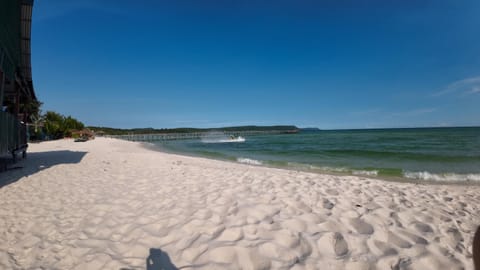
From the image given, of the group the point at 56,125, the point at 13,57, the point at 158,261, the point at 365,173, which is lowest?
the point at 365,173

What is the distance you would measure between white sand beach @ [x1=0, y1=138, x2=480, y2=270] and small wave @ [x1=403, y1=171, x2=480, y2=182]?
12.7 ft

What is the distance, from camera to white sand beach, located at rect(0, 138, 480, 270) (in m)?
2.09

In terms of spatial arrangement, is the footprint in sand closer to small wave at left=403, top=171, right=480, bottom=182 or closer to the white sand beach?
the white sand beach

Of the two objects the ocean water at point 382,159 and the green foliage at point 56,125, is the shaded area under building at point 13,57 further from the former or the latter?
the green foliage at point 56,125

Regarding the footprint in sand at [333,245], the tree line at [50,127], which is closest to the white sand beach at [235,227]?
the footprint in sand at [333,245]

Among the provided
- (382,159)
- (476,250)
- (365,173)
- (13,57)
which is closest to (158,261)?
(476,250)

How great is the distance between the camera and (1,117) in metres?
5.47

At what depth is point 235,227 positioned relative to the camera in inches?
105

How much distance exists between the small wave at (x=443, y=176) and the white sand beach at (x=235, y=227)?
3.86 metres

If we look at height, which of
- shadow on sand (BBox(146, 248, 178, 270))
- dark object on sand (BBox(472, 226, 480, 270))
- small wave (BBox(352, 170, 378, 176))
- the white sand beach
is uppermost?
dark object on sand (BBox(472, 226, 480, 270))

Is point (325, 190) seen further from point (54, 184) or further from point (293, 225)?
point (54, 184)

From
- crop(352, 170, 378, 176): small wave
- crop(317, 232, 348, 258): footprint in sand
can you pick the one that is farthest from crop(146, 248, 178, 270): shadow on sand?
crop(352, 170, 378, 176): small wave

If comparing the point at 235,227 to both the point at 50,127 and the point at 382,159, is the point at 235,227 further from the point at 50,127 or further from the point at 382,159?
the point at 50,127

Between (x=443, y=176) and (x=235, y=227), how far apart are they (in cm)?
896
